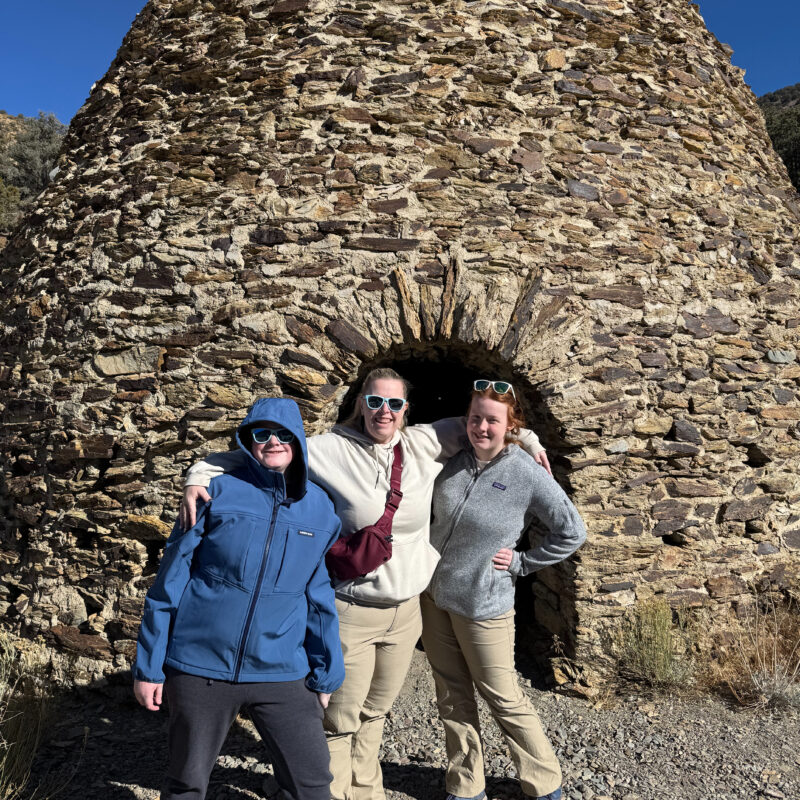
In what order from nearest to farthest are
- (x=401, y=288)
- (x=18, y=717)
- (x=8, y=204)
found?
1. (x=18, y=717)
2. (x=401, y=288)
3. (x=8, y=204)

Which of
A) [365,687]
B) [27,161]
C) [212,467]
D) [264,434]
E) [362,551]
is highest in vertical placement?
[27,161]

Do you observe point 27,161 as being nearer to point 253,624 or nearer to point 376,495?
point 376,495

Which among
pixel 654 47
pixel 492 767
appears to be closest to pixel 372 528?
pixel 492 767

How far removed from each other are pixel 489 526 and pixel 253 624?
1.02 metres

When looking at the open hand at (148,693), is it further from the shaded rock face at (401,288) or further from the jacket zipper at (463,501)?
the shaded rock face at (401,288)

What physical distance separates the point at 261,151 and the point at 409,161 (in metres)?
0.92

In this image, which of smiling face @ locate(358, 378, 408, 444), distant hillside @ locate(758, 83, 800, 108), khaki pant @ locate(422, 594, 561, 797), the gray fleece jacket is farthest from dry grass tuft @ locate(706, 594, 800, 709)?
distant hillside @ locate(758, 83, 800, 108)

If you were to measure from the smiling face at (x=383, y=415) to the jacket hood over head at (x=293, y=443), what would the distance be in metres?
0.33

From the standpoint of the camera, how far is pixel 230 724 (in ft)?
6.10

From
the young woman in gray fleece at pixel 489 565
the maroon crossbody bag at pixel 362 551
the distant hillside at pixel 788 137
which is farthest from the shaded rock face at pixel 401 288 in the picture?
the distant hillside at pixel 788 137

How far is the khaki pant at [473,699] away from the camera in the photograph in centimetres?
246

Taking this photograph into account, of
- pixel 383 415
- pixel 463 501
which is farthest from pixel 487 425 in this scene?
pixel 383 415

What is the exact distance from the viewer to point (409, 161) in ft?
12.0

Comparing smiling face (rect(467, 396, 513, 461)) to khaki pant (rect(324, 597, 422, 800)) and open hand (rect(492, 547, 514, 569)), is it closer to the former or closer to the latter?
open hand (rect(492, 547, 514, 569))
